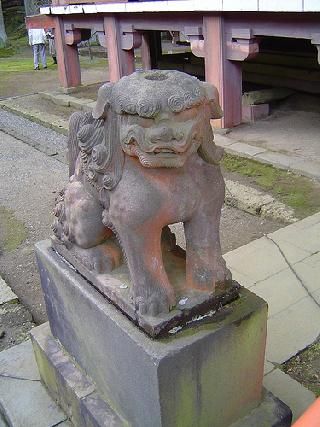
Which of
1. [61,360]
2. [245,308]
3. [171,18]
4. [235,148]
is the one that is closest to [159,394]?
[245,308]

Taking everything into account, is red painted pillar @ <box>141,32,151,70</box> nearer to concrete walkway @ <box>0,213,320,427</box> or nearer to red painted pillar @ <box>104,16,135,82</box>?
red painted pillar @ <box>104,16,135,82</box>

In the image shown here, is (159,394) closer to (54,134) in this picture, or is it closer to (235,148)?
(235,148)

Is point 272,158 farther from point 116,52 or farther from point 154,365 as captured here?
point 154,365

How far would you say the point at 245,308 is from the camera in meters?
1.67

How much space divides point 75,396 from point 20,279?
1.66 m

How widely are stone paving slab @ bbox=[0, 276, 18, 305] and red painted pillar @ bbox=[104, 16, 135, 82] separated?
15.7ft

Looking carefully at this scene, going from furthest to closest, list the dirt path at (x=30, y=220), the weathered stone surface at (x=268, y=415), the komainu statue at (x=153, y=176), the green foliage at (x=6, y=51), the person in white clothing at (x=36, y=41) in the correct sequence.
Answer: the green foliage at (x=6, y=51) < the person in white clothing at (x=36, y=41) < the dirt path at (x=30, y=220) < the weathered stone surface at (x=268, y=415) < the komainu statue at (x=153, y=176)

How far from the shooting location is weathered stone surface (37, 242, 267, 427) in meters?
1.51

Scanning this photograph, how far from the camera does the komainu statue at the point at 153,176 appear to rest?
4.36 ft

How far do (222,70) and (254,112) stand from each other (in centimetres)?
80

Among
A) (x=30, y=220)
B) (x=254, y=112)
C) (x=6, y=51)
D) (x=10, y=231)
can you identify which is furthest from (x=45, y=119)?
(x=6, y=51)

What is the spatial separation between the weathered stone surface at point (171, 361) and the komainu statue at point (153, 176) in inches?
4.7

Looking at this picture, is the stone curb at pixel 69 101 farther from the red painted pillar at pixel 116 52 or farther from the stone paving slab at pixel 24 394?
the stone paving slab at pixel 24 394

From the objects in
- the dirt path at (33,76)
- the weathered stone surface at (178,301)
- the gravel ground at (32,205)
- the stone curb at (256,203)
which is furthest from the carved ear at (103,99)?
the dirt path at (33,76)
